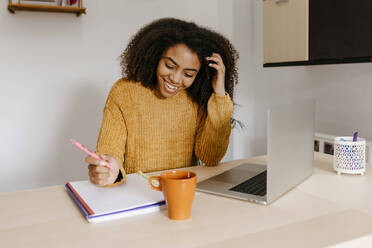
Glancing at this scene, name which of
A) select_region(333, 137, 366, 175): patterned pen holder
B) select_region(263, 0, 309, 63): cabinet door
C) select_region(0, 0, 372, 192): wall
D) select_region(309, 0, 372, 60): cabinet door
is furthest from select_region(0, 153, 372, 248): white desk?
select_region(0, 0, 372, 192): wall

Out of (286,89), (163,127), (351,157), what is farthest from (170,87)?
(286,89)

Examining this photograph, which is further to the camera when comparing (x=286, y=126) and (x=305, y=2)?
(x=305, y=2)

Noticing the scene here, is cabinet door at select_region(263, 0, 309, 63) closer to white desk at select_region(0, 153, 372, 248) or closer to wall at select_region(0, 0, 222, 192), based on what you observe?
wall at select_region(0, 0, 222, 192)

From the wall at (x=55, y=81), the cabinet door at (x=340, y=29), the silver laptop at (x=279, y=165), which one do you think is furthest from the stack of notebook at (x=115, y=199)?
the wall at (x=55, y=81)

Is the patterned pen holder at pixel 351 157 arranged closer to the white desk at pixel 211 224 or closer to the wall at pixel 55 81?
the white desk at pixel 211 224

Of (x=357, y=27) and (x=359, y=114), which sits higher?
(x=357, y=27)

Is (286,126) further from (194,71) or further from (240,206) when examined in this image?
(194,71)

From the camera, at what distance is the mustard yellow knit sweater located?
1318 mm

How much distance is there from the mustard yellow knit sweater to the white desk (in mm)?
446

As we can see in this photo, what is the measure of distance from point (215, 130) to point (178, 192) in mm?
643

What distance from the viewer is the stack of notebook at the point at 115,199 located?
766mm

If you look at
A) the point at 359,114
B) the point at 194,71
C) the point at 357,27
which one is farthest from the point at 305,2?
the point at 194,71

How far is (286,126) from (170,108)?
0.62m

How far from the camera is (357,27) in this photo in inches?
59.1
